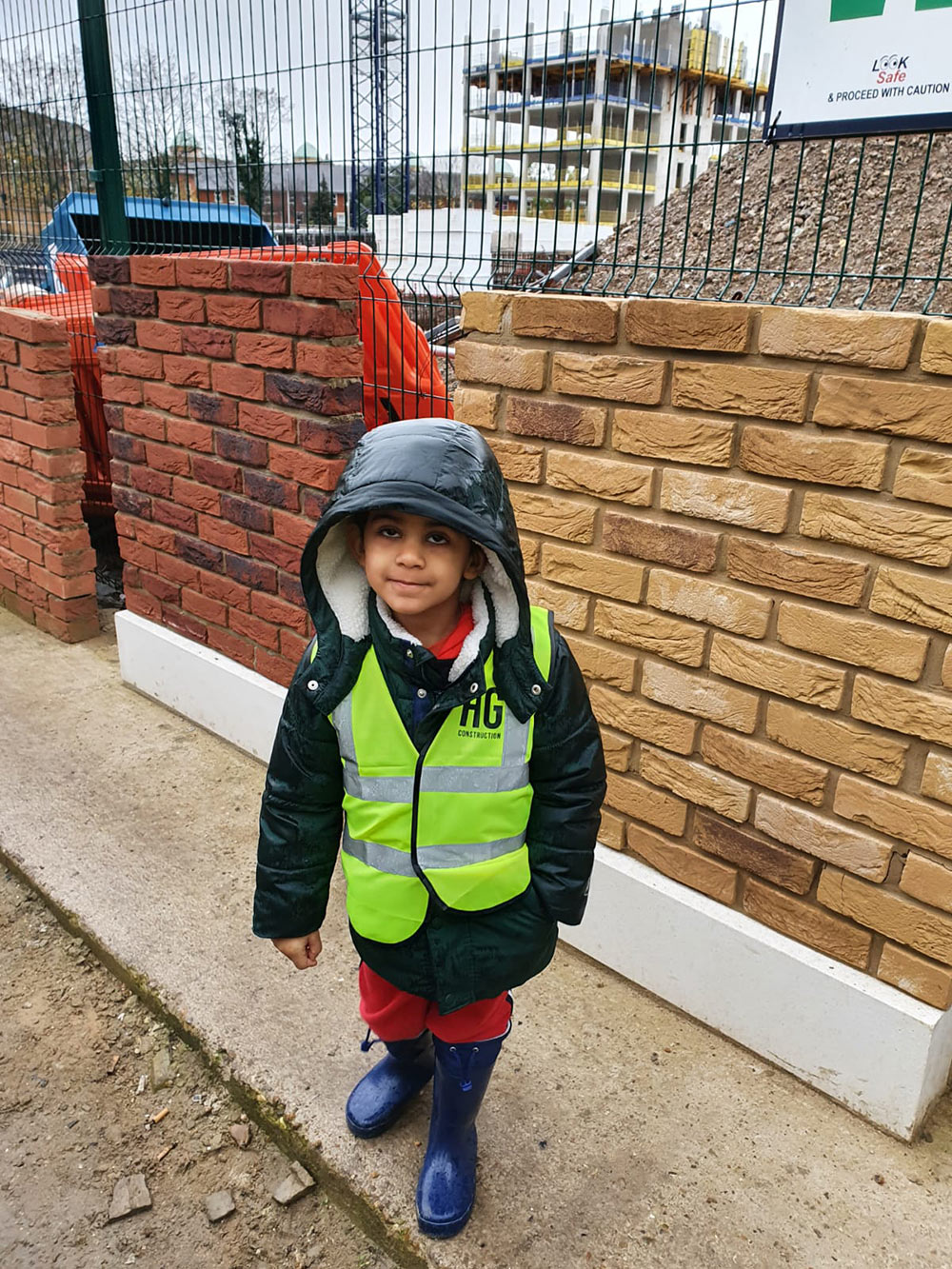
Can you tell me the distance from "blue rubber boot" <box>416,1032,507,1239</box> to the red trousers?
0.03 metres

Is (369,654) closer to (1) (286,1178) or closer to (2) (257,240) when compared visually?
(1) (286,1178)

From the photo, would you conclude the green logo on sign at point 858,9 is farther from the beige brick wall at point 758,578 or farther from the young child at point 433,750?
the young child at point 433,750

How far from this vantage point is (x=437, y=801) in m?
1.62

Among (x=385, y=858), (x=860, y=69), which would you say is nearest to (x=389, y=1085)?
(x=385, y=858)

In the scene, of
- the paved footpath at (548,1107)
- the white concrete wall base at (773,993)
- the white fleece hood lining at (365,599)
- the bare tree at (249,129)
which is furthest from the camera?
the bare tree at (249,129)

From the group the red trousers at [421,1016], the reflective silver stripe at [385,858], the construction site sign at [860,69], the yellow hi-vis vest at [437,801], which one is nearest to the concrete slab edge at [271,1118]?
the red trousers at [421,1016]

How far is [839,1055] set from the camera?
2.17 metres

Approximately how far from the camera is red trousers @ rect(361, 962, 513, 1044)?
181cm

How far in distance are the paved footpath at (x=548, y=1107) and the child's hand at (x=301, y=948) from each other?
53cm

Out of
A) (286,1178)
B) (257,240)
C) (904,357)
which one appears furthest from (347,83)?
(286,1178)

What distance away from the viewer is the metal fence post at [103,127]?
3.99 metres

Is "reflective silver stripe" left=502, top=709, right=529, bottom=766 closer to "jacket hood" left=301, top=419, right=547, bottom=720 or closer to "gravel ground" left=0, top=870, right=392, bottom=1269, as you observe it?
"jacket hood" left=301, top=419, right=547, bottom=720

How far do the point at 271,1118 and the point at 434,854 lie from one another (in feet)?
3.13

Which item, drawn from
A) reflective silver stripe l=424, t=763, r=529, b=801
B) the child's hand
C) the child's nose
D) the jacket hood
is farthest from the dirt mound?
the child's hand
